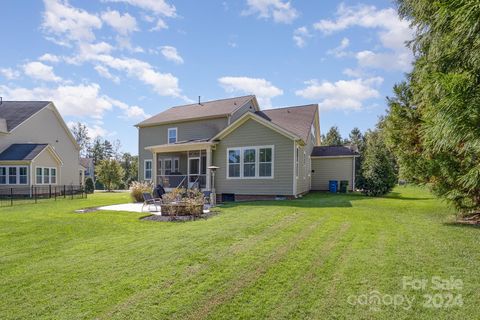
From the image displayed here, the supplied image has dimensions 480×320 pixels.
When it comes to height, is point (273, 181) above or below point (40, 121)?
below

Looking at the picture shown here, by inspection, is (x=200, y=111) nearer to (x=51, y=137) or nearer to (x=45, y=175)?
(x=45, y=175)

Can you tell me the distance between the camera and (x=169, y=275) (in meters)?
4.75

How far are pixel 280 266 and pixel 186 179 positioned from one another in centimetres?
1484

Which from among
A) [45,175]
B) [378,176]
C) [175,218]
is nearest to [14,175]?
[45,175]

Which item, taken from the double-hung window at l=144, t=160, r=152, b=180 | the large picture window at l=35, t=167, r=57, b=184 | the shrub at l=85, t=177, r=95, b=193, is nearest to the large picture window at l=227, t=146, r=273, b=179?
the double-hung window at l=144, t=160, r=152, b=180

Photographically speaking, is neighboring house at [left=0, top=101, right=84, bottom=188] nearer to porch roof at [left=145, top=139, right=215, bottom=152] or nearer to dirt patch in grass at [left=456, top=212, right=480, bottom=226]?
porch roof at [left=145, top=139, right=215, bottom=152]

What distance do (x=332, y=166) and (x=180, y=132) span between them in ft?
39.9

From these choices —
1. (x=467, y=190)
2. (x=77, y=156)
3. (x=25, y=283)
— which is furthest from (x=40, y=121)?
(x=467, y=190)

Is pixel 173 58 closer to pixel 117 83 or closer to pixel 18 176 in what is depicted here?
→ pixel 117 83

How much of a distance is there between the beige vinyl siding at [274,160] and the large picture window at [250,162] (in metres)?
0.23

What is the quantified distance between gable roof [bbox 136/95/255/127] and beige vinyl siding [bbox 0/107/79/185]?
32.2 feet

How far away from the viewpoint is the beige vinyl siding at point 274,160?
52.9ft

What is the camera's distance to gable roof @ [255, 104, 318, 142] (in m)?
19.1

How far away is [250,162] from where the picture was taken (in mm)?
17141
